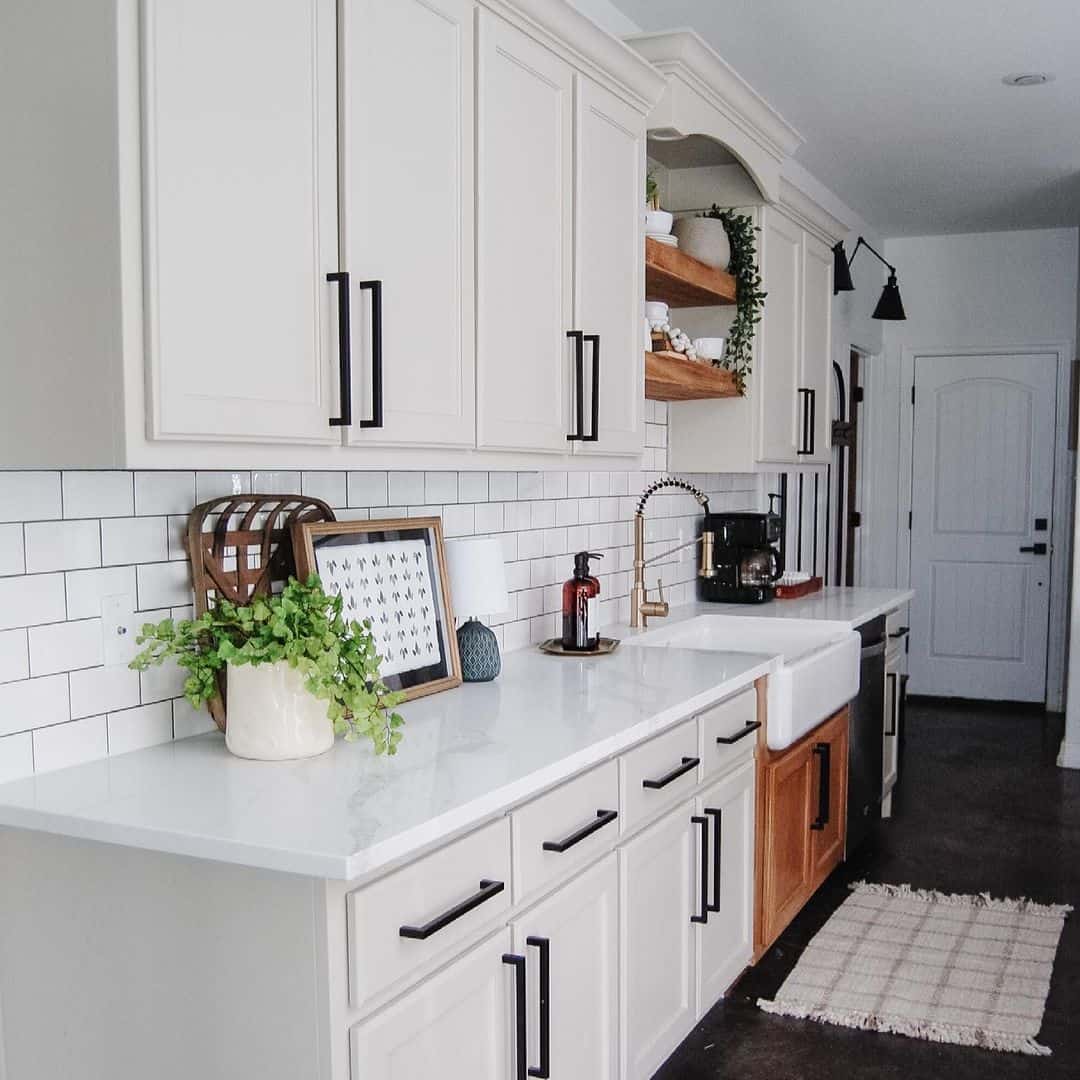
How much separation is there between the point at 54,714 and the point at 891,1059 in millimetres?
2053

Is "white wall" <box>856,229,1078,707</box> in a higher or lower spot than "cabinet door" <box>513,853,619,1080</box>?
higher

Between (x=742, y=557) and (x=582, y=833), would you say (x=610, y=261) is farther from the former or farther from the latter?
(x=742, y=557)

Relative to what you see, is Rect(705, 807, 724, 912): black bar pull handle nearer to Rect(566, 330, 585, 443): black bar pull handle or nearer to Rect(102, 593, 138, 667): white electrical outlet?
Rect(566, 330, 585, 443): black bar pull handle

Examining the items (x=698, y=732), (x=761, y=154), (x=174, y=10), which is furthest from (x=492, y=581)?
(x=761, y=154)

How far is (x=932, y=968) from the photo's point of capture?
10.7ft

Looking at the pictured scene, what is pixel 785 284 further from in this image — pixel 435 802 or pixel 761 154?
pixel 435 802

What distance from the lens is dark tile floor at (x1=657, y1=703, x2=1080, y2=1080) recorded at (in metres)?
2.74

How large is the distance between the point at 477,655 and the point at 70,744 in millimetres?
974

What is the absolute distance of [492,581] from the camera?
2.64m

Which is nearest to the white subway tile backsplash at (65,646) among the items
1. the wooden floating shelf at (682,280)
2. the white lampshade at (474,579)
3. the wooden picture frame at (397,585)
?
the wooden picture frame at (397,585)

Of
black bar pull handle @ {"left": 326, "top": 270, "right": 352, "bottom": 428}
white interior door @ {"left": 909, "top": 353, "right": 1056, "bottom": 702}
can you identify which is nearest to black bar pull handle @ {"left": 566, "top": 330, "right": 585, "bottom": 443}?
black bar pull handle @ {"left": 326, "top": 270, "right": 352, "bottom": 428}

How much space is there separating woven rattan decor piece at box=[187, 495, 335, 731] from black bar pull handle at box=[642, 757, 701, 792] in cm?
81

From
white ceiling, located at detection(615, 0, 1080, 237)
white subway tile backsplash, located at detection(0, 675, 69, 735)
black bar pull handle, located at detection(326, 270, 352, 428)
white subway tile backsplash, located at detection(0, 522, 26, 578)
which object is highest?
white ceiling, located at detection(615, 0, 1080, 237)

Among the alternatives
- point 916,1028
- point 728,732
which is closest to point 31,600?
point 728,732
